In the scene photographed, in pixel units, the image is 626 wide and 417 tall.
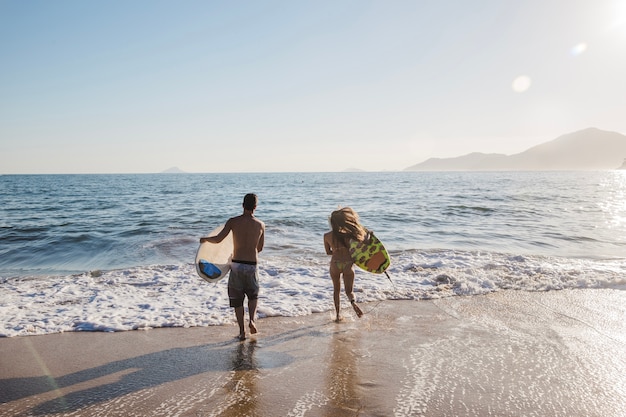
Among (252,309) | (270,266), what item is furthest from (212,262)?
(270,266)

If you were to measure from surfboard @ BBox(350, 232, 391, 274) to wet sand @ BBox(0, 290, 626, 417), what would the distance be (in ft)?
2.58

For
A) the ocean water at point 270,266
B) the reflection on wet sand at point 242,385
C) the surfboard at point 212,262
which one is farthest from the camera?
the ocean water at point 270,266

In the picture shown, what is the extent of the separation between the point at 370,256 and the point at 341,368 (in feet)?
8.20

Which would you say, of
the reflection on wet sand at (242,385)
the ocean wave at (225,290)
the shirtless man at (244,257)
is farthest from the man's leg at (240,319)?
the ocean wave at (225,290)

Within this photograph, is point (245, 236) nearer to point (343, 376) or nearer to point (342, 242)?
point (342, 242)

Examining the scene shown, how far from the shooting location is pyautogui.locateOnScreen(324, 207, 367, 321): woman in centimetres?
611

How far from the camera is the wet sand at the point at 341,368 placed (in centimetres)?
370

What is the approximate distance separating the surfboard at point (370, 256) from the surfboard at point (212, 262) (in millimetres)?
2083

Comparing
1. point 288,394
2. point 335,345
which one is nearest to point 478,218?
point 335,345

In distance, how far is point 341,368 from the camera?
4.48m

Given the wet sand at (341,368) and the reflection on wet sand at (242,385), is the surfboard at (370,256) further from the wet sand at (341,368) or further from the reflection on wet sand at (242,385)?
the reflection on wet sand at (242,385)

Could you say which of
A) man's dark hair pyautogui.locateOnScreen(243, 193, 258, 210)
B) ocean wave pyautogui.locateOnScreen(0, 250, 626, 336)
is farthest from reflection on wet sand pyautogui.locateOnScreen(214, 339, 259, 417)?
man's dark hair pyautogui.locateOnScreen(243, 193, 258, 210)

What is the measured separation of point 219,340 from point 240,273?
3.08 ft

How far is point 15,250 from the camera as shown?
13.6 metres
